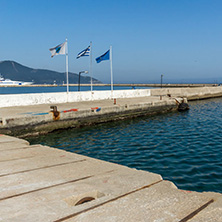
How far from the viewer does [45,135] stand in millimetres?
15195

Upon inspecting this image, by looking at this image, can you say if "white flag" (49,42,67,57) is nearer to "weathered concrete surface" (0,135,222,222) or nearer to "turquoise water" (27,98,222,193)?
"turquoise water" (27,98,222,193)

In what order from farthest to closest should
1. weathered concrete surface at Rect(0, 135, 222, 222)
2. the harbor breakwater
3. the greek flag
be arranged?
the greek flag
the harbor breakwater
weathered concrete surface at Rect(0, 135, 222, 222)

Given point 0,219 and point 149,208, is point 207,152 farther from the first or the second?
point 0,219

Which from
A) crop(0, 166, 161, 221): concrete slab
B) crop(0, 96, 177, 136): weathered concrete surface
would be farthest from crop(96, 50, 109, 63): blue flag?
crop(0, 166, 161, 221): concrete slab

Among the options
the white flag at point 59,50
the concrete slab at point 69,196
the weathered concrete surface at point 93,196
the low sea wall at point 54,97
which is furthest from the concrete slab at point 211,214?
the white flag at point 59,50

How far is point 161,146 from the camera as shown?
40.1 ft

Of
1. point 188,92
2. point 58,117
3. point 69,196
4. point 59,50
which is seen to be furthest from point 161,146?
point 188,92

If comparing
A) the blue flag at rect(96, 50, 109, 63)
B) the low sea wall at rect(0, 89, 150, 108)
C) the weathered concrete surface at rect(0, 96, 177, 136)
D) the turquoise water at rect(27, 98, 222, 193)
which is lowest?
the turquoise water at rect(27, 98, 222, 193)

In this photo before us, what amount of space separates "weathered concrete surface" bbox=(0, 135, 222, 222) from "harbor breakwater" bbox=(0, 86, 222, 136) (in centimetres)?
912

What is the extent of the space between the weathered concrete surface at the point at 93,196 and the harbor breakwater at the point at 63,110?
9.12 m

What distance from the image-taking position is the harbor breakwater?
47.7 feet

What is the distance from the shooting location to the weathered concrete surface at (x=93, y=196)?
3084 mm

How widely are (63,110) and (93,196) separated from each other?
540 inches

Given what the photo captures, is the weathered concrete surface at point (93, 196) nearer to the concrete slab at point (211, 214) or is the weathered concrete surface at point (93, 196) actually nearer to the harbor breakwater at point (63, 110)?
the concrete slab at point (211, 214)
